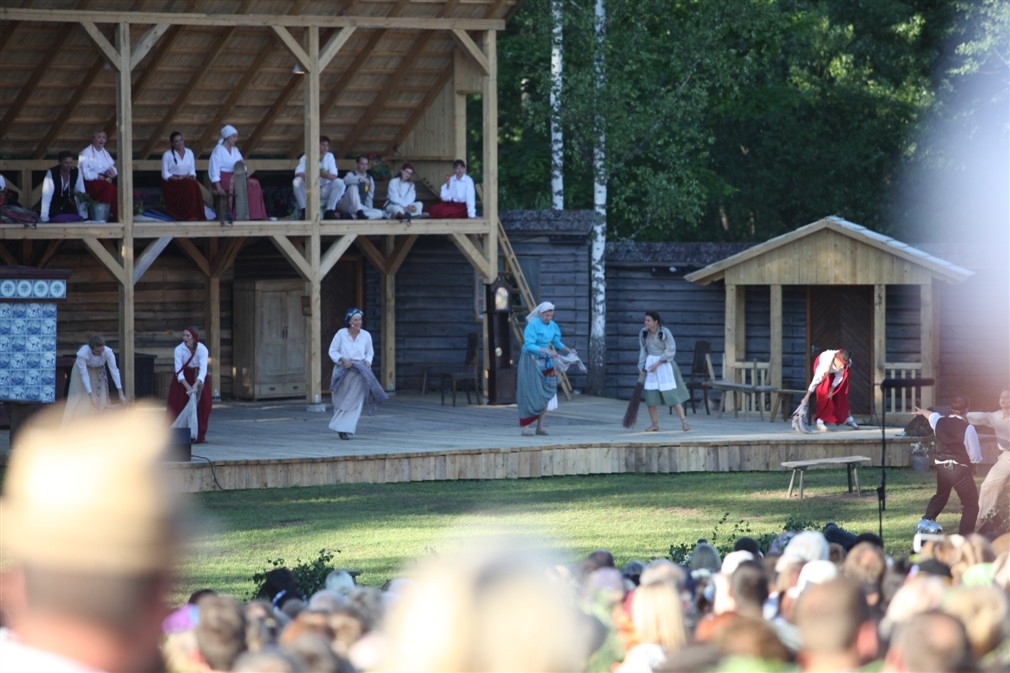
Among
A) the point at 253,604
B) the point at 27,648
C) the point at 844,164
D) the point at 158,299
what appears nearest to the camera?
the point at 27,648

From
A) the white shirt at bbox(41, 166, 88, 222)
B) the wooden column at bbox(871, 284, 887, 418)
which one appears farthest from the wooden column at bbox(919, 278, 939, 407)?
the white shirt at bbox(41, 166, 88, 222)

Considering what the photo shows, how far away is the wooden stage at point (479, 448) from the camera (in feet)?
54.1

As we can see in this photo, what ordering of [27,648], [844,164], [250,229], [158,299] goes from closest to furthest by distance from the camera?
[27,648] < [250,229] < [158,299] < [844,164]

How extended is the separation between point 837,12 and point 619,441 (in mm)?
15114

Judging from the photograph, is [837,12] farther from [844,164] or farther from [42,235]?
[42,235]

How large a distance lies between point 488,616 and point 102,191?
57.1 ft

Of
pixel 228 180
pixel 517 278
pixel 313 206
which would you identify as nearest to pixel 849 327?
pixel 517 278

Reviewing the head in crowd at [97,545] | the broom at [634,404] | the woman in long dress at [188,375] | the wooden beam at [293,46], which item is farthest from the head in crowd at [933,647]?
the wooden beam at [293,46]

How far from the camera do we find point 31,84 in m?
20.1

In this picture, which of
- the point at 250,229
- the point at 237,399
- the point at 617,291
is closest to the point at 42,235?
the point at 250,229

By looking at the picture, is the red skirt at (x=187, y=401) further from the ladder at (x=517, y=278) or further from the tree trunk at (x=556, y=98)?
the tree trunk at (x=556, y=98)

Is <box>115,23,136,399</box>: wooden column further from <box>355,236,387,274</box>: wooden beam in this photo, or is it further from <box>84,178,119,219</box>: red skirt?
<box>355,236,387,274</box>: wooden beam

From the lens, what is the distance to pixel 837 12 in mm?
30531

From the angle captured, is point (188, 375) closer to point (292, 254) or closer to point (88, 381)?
point (88, 381)
